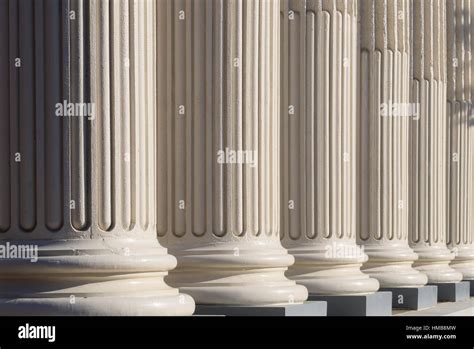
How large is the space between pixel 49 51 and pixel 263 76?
16.3 meters

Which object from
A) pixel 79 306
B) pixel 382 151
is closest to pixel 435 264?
pixel 382 151

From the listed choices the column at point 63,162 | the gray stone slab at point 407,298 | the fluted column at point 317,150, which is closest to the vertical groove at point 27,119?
the column at point 63,162

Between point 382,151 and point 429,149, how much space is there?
15726 millimetres

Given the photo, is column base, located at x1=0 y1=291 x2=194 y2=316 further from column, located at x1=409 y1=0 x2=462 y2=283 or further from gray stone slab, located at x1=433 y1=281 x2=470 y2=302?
gray stone slab, located at x1=433 y1=281 x2=470 y2=302

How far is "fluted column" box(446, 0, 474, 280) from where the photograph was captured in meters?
115

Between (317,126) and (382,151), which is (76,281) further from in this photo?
(382,151)

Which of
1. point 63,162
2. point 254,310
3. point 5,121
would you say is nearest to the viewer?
point 63,162

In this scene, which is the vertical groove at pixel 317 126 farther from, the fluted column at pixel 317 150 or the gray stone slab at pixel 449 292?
the gray stone slab at pixel 449 292

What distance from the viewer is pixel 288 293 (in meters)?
61.8

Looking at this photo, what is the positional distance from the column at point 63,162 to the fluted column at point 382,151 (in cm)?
4195

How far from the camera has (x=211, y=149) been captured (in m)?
59.4

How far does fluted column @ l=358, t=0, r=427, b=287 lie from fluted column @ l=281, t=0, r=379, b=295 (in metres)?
12.6
